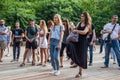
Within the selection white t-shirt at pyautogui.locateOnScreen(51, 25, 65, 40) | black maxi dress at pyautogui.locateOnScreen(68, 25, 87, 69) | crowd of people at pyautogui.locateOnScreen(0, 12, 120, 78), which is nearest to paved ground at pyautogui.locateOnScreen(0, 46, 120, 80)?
crowd of people at pyautogui.locateOnScreen(0, 12, 120, 78)

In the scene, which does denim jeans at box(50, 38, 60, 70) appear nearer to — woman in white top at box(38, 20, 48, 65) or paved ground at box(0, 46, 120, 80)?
paved ground at box(0, 46, 120, 80)

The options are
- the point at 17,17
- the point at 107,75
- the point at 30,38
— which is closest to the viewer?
the point at 107,75

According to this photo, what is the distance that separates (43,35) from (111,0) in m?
28.6

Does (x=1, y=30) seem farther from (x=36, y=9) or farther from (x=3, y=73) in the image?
(x=36, y=9)

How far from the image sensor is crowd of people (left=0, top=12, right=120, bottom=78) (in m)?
8.61

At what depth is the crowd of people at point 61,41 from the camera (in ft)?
28.2

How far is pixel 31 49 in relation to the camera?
11.4 meters

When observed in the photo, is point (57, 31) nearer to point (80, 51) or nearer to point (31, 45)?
point (80, 51)

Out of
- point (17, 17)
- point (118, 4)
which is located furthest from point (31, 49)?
point (118, 4)

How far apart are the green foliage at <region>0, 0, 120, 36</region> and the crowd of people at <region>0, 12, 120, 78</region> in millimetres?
15691

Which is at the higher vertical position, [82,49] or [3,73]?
[82,49]

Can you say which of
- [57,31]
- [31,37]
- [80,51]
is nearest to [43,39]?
[31,37]

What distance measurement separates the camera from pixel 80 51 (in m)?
8.66

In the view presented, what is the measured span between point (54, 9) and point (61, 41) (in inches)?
932
